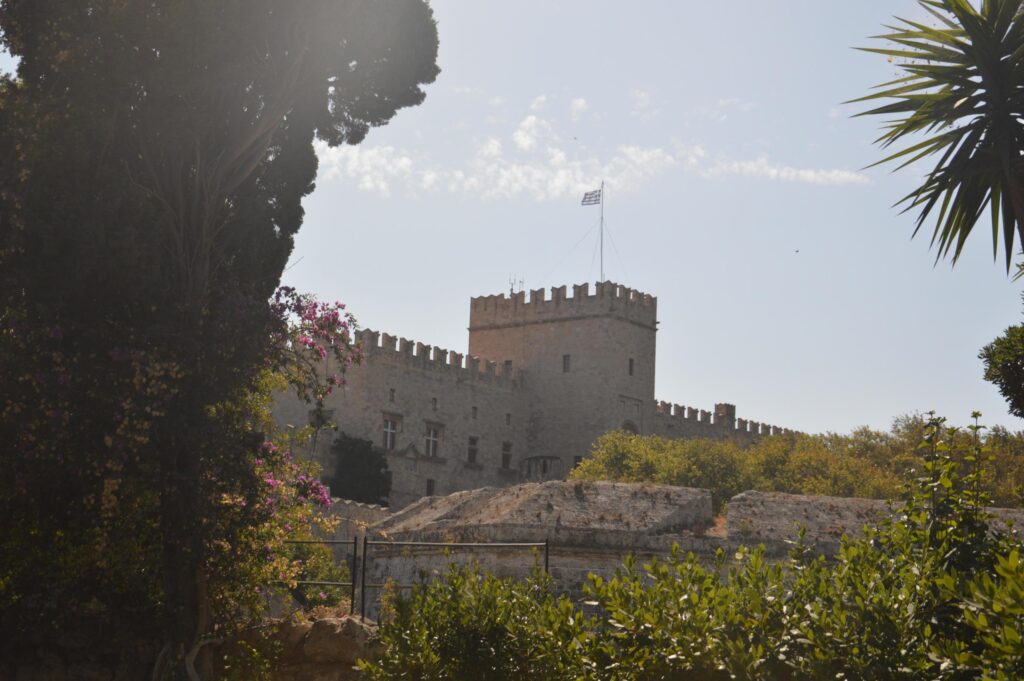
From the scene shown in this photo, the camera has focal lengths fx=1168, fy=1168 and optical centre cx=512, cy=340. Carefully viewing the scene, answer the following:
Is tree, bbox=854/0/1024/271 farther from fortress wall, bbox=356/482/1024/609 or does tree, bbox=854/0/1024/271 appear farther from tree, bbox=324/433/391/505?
tree, bbox=324/433/391/505

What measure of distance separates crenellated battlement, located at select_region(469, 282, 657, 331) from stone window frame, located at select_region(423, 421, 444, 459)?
753 cm

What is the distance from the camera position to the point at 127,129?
1192 cm

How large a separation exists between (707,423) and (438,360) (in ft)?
47.2

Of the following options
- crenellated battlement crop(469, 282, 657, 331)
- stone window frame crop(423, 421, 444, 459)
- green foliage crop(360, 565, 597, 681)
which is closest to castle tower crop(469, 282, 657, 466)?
crenellated battlement crop(469, 282, 657, 331)

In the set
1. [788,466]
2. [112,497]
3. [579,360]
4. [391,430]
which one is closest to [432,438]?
[391,430]

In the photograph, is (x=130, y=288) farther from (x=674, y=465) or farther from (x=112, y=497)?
(x=674, y=465)

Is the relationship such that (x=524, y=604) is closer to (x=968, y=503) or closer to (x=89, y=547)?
(x=968, y=503)

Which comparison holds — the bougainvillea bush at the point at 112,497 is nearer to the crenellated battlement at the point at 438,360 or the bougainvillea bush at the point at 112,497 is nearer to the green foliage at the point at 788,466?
the green foliage at the point at 788,466

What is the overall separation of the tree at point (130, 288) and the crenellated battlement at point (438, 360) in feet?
103

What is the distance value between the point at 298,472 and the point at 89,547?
2382 millimetres

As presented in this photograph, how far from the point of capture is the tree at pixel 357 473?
4225cm

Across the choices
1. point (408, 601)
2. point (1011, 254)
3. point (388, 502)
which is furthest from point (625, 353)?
point (408, 601)

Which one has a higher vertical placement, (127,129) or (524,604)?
(127,129)

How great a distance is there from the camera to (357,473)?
4253 cm
